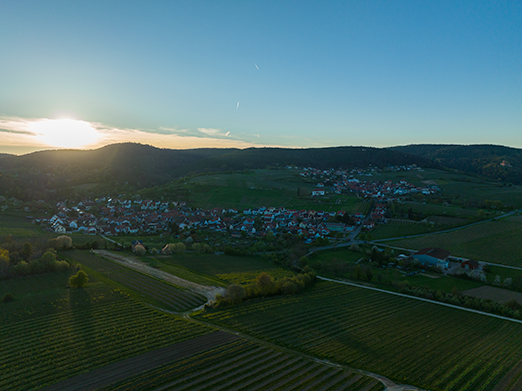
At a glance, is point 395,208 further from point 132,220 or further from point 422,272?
point 132,220

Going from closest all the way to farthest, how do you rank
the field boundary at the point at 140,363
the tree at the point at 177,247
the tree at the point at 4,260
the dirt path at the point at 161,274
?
the field boundary at the point at 140,363
the dirt path at the point at 161,274
the tree at the point at 4,260
the tree at the point at 177,247

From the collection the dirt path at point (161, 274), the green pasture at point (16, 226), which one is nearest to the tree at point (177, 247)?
the dirt path at point (161, 274)

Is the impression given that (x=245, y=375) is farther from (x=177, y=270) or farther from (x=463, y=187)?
(x=463, y=187)

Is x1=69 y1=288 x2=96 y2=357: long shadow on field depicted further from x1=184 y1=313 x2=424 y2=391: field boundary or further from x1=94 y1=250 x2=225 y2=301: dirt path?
x1=94 y1=250 x2=225 y2=301: dirt path

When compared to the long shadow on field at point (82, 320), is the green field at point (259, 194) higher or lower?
higher

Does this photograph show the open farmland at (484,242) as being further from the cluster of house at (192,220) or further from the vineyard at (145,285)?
the vineyard at (145,285)

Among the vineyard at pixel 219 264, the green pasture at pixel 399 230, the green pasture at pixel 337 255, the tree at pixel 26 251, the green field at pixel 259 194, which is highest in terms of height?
the green field at pixel 259 194
